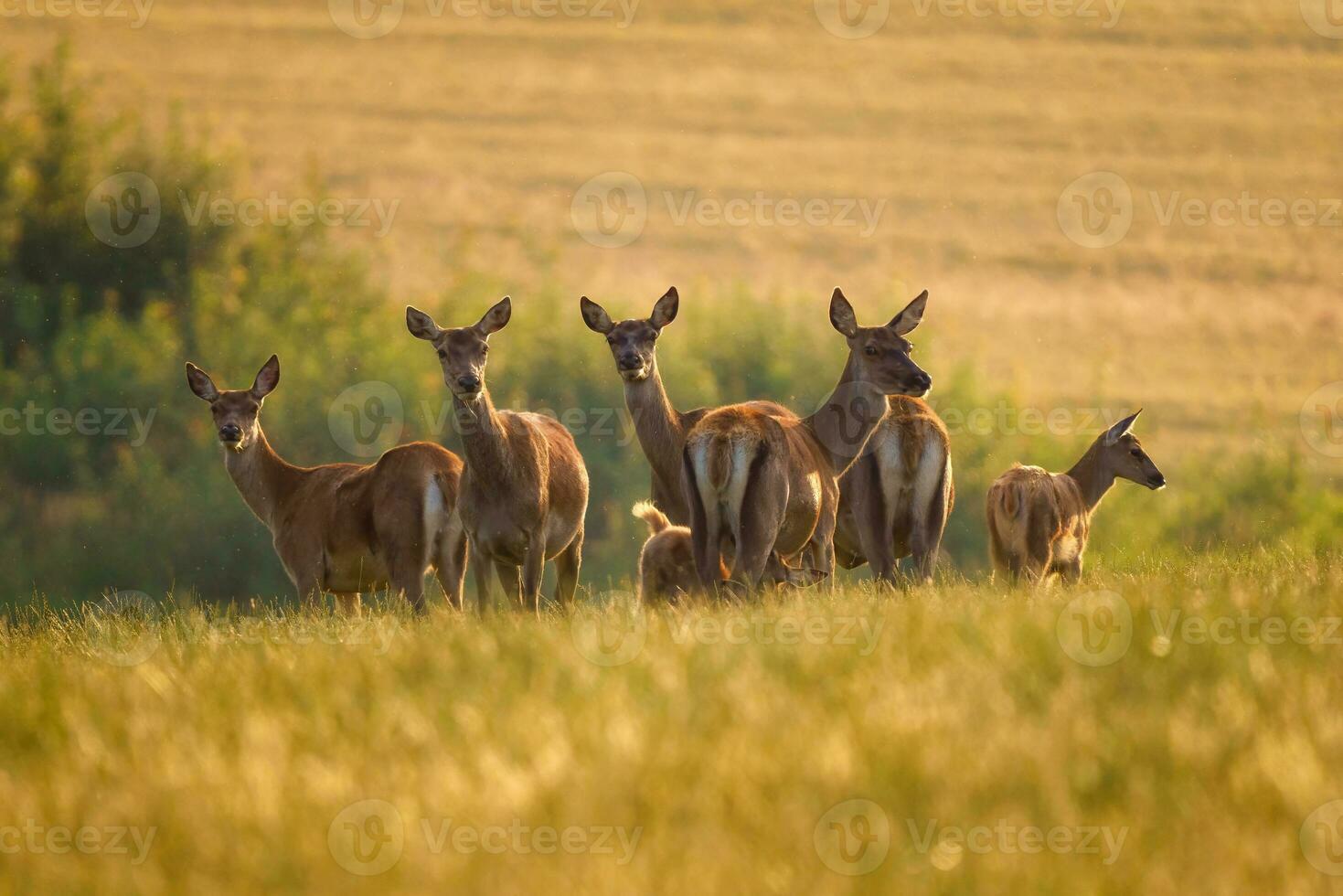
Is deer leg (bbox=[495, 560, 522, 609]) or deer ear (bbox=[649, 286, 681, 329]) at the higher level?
deer ear (bbox=[649, 286, 681, 329])

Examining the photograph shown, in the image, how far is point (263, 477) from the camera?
13.0m

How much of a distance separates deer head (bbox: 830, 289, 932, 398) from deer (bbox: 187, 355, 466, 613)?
9.09 ft

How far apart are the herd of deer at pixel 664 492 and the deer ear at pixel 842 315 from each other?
0.02 metres

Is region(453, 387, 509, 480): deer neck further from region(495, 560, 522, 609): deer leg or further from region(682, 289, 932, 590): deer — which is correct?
region(682, 289, 932, 590): deer

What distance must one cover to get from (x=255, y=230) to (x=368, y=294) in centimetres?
395

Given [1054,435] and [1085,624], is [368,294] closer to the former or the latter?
[1054,435]

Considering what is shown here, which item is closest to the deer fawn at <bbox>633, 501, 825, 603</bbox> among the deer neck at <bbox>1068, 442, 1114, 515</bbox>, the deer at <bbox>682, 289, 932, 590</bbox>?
the deer at <bbox>682, 289, 932, 590</bbox>

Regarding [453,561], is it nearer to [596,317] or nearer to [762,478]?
[596,317]

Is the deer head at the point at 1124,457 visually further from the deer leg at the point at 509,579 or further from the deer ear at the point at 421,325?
the deer ear at the point at 421,325

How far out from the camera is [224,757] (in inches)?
258

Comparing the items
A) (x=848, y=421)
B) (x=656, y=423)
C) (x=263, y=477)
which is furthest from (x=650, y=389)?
(x=263, y=477)

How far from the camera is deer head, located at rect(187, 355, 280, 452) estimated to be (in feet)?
41.7

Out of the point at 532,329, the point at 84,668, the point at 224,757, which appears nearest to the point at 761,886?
the point at 224,757

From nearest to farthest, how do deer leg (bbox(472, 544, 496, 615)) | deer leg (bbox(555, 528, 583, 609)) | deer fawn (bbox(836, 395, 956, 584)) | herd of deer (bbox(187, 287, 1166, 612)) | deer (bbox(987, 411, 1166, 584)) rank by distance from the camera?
herd of deer (bbox(187, 287, 1166, 612)), deer leg (bbox(472, 544, 496, 615)), deer leg (bbox(555, 528, 583, 609)), deer fawn (bbox(836, 395, 956, 584)), deer (bbox(987, 411, 1166, 584))
